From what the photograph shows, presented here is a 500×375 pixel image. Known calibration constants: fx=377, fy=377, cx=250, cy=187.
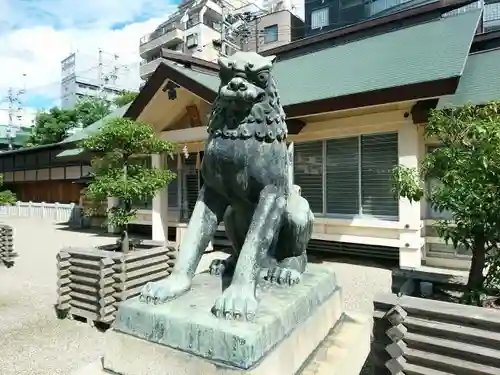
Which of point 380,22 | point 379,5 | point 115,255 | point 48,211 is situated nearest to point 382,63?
point 380,22

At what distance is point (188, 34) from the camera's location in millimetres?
37156

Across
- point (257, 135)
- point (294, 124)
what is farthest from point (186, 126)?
point (257, 135)

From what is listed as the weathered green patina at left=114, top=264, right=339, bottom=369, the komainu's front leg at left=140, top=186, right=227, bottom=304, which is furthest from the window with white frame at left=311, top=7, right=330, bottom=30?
the weathered green patina at left=114, top=264, right=339, bottom=369

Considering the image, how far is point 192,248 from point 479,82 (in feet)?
24.1

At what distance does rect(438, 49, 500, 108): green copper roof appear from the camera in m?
6.56

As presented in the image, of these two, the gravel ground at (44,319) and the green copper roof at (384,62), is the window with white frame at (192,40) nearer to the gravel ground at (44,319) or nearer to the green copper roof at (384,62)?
the green copper roof at (384,62)

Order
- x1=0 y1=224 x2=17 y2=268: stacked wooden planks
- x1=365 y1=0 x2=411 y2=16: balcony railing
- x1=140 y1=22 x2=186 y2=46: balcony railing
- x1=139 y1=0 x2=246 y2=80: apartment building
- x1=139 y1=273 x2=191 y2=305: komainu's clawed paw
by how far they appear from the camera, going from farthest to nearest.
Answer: x1=140 y1=22 x2=186 y2=46: balcony railing, x1=139 y1=0 x2=246 y2=80: apartment building, x1=365 y1=0 x2=411 y2=16: balcony railing, x1=0 y1=224 x2=17 y2=268: stacked wooden planks, x1=139 y1=273 x2=191 y2=305: komainu's clawed paw

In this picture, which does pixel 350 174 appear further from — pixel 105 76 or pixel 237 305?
pixel 105 76

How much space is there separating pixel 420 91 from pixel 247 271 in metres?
5.20

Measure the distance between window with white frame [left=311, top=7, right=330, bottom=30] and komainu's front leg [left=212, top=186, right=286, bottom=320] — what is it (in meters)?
31.0

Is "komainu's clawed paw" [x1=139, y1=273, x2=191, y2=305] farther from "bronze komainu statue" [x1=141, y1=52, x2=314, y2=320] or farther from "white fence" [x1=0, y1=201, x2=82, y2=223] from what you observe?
"white fence" [x1=0, y1=201, x2=82, y2=223]

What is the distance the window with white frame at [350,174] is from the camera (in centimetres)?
741

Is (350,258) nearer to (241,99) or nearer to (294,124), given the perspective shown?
(294,124)

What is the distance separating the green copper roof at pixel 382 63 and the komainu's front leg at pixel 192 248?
4934 mm
